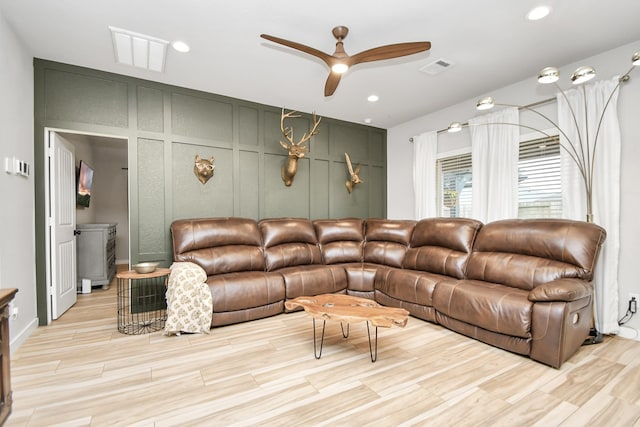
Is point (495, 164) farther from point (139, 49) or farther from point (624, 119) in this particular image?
point (139, 49)

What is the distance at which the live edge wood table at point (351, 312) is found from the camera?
7.31 ft

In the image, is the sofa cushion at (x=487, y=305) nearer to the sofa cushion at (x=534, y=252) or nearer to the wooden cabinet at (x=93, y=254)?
the sofa cushion at (x=534, y=252)

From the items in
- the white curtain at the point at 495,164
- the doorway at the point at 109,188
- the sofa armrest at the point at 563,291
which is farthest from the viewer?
the doorway at the point at 109,188

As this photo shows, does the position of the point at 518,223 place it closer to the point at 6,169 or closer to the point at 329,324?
the point at 329,324

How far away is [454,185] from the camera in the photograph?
4.56m

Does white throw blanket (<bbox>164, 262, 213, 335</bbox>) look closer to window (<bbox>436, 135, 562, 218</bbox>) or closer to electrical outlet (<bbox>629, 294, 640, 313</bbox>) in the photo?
window (<bbox>436, 135, 562, 218</bbox>)

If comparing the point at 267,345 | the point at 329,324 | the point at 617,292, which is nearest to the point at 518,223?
the point at 617,292

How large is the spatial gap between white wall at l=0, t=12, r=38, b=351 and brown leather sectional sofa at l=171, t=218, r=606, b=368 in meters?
1.29

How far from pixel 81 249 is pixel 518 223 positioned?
241 inches

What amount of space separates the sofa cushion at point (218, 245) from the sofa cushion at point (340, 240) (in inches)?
39.0

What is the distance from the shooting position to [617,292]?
9.43ft

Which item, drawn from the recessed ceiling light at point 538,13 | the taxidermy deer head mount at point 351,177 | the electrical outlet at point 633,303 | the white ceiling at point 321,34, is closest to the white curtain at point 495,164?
the white ceiling at point 321,34

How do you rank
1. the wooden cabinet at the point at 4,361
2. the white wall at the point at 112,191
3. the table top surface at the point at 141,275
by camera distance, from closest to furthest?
1. the wooden cabinet at the point at 4,361
2. the table top surface at the point at 141,275
3. the white wall at the point at 112,191

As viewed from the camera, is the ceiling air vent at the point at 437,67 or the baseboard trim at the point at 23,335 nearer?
the baseboard trim at the point at 23,335
